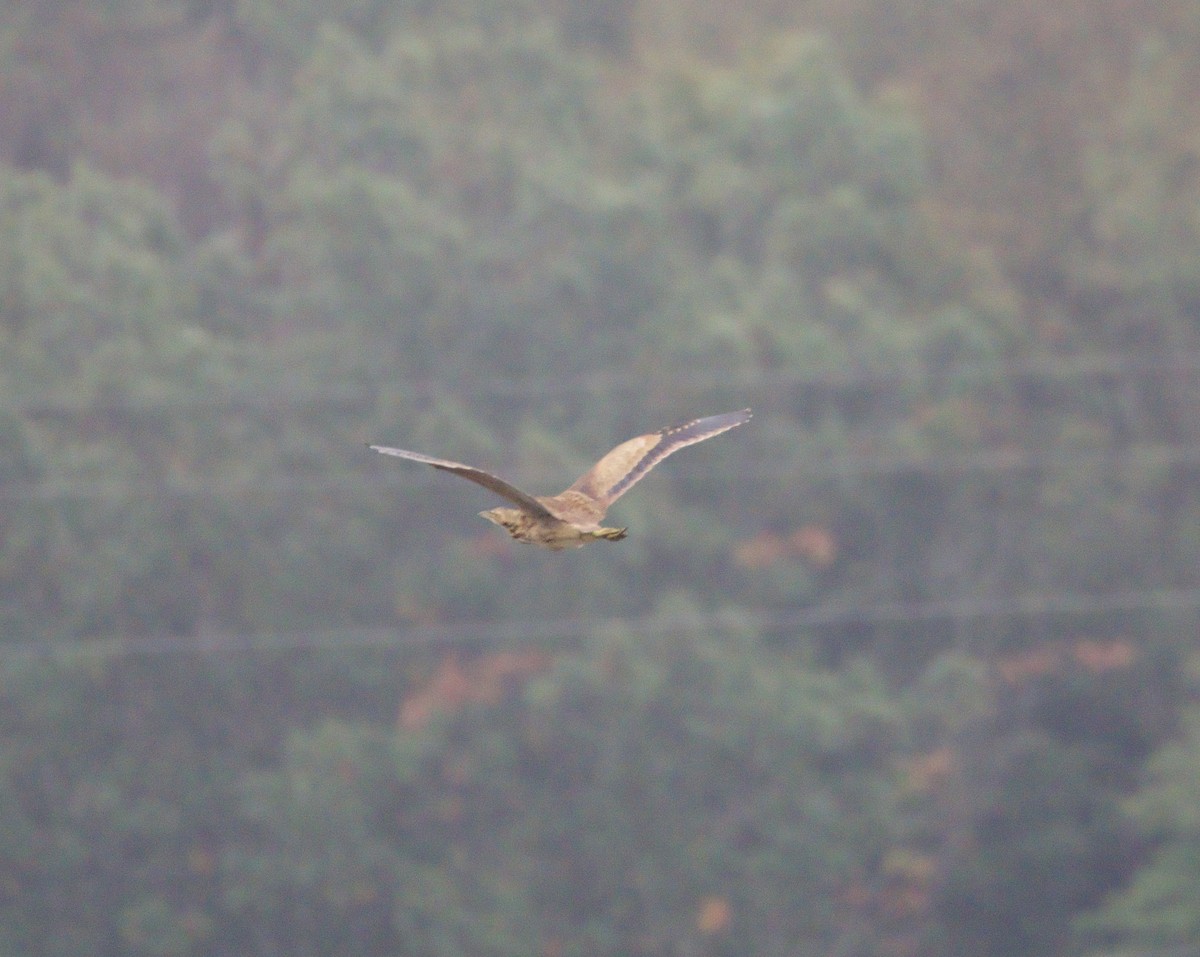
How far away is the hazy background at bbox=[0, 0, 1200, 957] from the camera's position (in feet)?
72.9

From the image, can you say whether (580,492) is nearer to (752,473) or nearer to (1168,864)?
(752,473)

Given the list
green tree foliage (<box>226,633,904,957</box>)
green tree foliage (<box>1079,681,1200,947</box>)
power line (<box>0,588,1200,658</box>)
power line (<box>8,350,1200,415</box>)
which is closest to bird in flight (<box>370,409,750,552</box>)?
power line (<box>8,350,1200,415</box>)

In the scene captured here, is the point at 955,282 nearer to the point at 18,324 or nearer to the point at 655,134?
the point at 655,134

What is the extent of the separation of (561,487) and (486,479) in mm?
16333

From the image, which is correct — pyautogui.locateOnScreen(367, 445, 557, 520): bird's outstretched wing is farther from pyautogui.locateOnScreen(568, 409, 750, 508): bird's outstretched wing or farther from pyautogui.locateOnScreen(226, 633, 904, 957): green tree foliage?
pyautogui.locateOnScreen(226, 633, 904, 957): green tree foliage

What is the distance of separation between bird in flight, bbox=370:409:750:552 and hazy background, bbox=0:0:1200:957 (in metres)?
14.2

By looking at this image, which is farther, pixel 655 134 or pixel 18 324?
Result: pixel 655 134

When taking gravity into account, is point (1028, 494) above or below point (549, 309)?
below

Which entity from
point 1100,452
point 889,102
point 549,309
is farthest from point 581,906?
point 889,102

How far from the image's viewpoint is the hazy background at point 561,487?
22234mm

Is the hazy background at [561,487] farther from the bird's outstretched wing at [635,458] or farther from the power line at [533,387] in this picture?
the bird's outstretched wing at [635,458]

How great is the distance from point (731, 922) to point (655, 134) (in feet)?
29.5

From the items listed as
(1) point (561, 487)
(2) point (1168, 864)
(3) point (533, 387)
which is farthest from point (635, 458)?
(2) point (1168, 864)

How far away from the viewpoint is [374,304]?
77.7 feet
